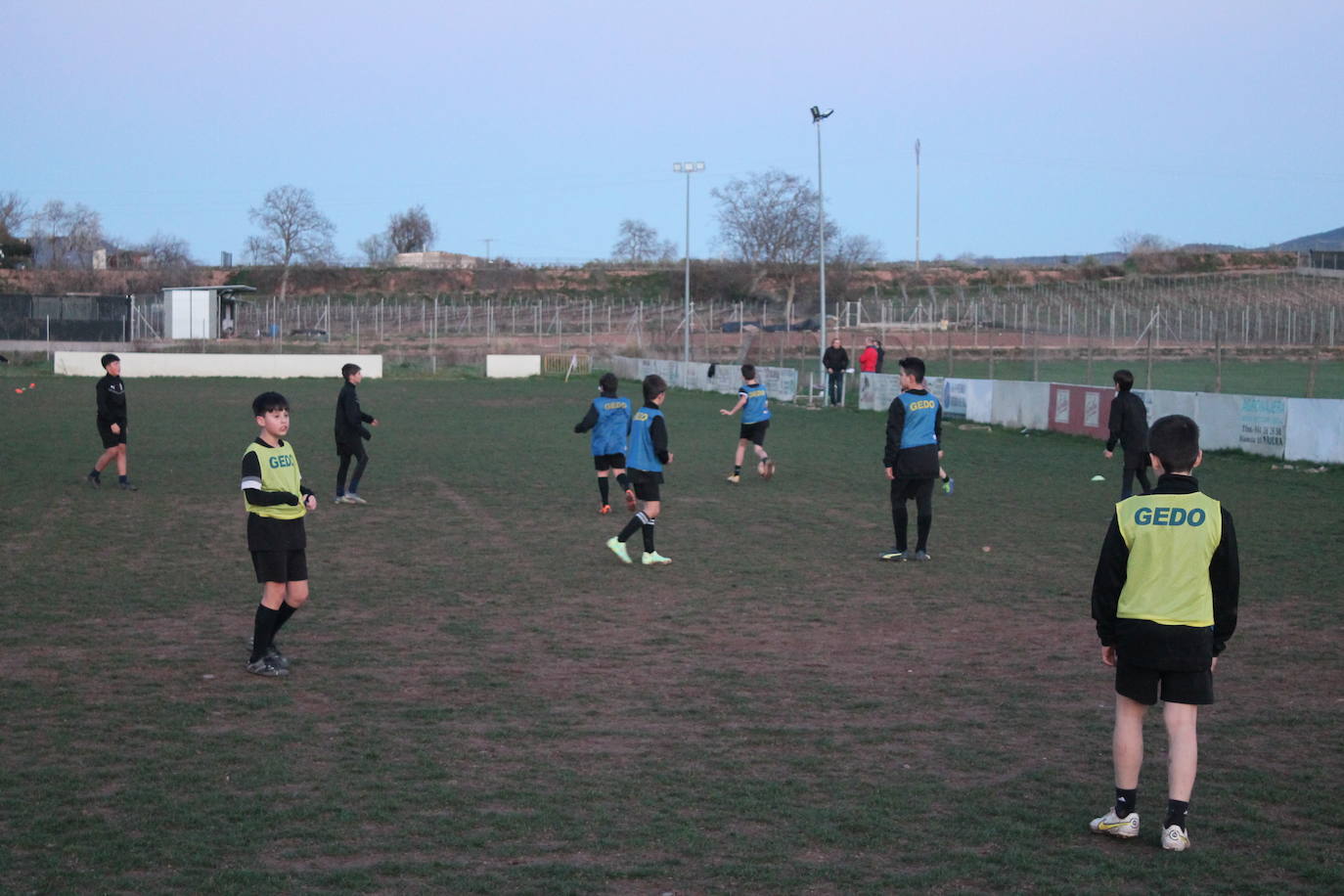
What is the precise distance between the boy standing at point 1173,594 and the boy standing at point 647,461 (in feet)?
20.3

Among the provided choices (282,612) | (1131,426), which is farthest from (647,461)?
(1131,426)

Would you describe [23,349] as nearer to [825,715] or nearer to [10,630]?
[10,630]

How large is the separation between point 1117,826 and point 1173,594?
36.6 inches

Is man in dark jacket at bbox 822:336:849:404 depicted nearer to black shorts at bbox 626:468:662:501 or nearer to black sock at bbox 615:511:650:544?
black shorts at bbox 626:468:662:501

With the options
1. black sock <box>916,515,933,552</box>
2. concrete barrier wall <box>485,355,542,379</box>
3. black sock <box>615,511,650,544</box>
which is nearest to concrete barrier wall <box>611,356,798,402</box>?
concrete barrier wall <box>485,355,542,379</box>

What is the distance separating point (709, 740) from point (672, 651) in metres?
1.86

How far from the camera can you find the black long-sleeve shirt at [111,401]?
15453 millimetres

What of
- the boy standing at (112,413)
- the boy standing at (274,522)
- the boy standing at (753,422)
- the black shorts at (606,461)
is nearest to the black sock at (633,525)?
the black shorts at (606,461)

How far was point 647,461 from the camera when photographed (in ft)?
35.7

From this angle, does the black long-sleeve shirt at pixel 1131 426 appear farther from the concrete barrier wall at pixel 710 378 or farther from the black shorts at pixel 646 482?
the concrete barrier wall at pixel 710 378

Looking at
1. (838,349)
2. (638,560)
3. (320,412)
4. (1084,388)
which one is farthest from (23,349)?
(638,560)

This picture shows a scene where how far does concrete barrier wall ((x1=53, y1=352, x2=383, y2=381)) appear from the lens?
45.8 meters

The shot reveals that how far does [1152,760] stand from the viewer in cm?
590

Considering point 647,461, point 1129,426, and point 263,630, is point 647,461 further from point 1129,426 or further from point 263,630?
point 1129,426
